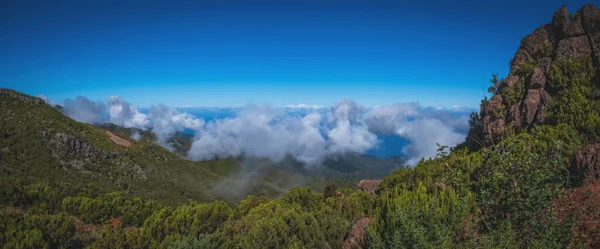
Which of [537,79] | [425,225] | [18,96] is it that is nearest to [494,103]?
[537,79]

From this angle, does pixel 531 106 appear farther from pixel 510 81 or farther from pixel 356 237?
pixel 356 237

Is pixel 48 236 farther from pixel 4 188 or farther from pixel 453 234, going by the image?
pixel 453 234


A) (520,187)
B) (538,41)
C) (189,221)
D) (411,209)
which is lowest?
(189,221)

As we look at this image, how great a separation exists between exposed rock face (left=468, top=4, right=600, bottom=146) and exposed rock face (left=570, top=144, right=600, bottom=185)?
21.5ft

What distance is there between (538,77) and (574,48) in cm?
368

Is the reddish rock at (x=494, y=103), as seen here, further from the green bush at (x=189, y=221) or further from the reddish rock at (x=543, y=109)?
the green bush at (x=189, y=221)

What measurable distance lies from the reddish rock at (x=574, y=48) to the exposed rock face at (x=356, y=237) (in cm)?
2205

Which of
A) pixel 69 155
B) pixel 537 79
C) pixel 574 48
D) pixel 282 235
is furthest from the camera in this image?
pixel 69 155

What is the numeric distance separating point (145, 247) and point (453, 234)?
10992 millimetres

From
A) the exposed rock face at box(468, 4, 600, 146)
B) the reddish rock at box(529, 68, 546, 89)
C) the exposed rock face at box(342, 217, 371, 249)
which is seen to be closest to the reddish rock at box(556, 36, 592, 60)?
the exposed rock face at box(468, 4, 600, 146)

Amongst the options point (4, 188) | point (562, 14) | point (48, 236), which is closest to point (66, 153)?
point (4, 188)

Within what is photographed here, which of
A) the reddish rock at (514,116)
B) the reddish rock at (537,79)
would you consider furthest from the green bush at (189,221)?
the reddish rock at (537,79)

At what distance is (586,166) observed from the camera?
41.7 feet

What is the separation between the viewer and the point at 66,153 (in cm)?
7794
